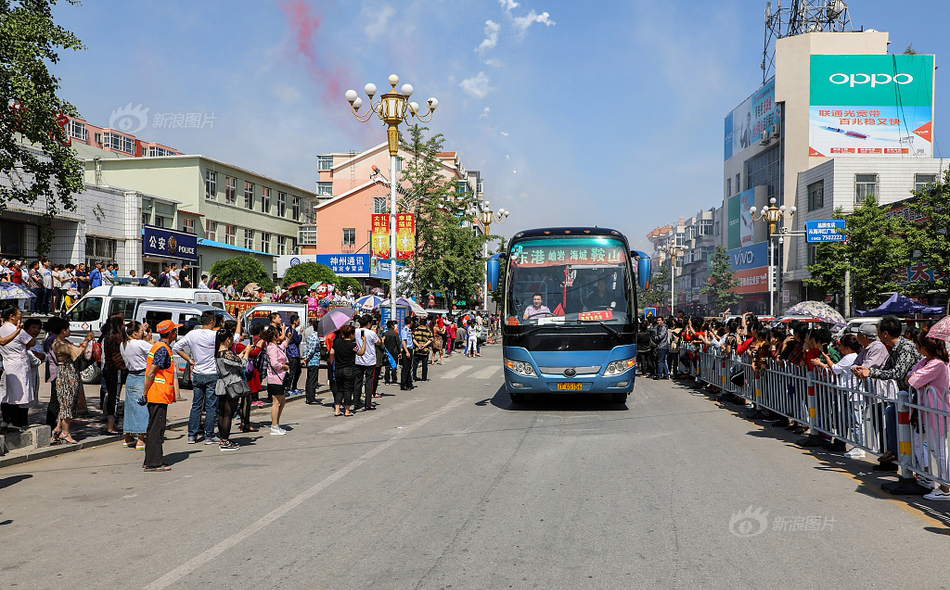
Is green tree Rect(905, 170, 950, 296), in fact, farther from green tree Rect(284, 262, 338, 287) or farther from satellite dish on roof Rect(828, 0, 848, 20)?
satellite dish on roof Rect(828, 0, 848, 20)

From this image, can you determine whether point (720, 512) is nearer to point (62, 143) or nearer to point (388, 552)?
point (388, 552)

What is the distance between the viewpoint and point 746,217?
7088cm

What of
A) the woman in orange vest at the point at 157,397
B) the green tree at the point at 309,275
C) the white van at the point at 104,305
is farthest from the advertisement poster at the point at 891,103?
the woman in orange vest at the point at 157,397

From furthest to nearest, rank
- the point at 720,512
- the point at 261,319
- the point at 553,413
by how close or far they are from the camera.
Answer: the point at 261,319, the point at 553,413, the point at 720,512

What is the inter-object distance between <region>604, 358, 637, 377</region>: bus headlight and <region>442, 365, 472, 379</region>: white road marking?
30.8 ft

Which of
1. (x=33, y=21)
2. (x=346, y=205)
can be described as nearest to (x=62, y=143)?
(x=33, y=21)

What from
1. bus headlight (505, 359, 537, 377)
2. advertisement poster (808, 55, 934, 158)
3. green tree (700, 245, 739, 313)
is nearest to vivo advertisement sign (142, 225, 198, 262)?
bus headlight (505, 359, 537, 377)

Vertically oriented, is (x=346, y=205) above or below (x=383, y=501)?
above

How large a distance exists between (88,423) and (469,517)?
27.2ft

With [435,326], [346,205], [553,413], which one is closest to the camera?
[553,413]

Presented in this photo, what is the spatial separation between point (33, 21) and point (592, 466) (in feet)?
26.7

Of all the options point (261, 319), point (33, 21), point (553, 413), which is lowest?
point (553, 413)

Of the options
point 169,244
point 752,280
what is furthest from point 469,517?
point 752,280

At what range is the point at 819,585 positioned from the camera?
4590 millimetres
